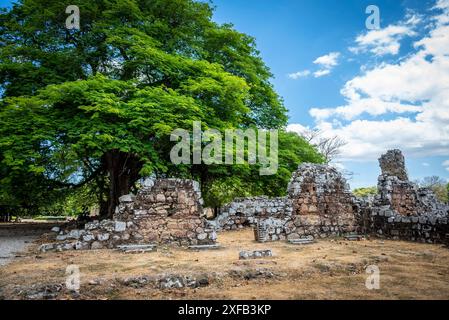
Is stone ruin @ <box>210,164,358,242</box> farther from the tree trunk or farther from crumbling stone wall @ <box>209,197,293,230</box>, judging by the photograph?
the tree trunk

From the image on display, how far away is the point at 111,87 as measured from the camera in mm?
12078

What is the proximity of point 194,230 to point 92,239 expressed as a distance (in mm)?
3163

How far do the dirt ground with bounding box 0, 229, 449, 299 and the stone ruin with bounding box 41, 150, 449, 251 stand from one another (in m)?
1.19

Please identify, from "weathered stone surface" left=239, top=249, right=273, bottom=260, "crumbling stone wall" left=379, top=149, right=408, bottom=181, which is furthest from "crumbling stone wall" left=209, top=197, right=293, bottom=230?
"weathered stone surface" left=239, top=249, right=273, bottom=260

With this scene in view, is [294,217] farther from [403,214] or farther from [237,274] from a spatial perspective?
[237,274]

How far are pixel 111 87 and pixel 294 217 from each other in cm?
881

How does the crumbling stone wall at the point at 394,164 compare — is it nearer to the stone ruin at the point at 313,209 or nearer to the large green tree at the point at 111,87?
the stone ruin at the point at 313,209

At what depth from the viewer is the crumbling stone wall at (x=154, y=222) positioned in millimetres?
9570

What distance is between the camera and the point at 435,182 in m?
48.0

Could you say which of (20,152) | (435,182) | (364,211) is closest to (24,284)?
(20,152)

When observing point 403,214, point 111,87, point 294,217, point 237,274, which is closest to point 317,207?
point 294,217

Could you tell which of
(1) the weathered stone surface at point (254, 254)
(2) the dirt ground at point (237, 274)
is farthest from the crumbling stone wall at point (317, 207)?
(1) the weathered stone surface at point (254, 254)

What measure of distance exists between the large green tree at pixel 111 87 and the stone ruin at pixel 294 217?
85.3 inches

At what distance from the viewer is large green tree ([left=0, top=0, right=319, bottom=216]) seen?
11445 millimetres
